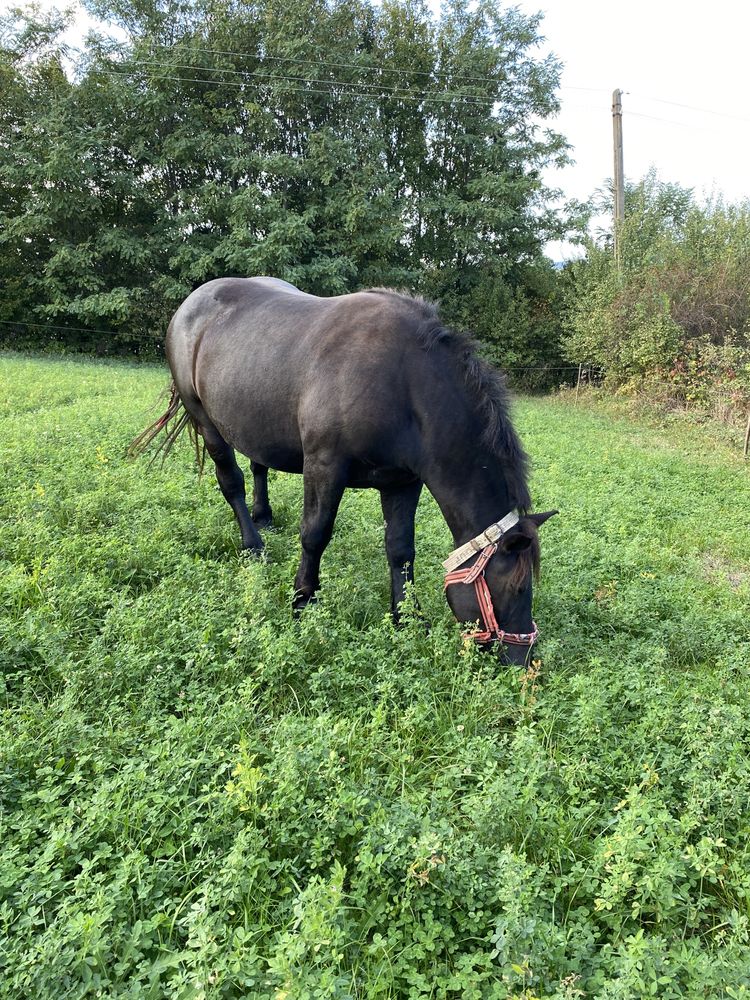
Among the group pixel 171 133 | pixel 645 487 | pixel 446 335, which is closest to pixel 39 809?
pixel 446 335

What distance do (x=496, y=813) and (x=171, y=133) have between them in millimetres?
27497

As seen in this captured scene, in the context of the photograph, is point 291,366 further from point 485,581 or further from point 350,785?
point 350,785

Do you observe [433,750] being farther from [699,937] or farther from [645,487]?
[645,487]

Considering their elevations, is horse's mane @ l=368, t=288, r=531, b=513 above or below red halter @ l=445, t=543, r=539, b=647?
above

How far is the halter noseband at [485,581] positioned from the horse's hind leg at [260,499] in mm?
2431

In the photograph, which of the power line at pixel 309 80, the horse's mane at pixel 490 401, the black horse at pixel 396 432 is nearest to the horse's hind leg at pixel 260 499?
the black horse at pixel 396 432

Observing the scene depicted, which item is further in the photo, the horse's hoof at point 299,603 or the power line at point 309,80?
the power line at point 309,80

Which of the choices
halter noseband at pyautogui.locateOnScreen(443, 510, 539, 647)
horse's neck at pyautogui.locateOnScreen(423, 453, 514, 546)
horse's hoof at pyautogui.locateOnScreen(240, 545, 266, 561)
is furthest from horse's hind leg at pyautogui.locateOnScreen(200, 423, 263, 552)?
halter noseband at pyautogui.locateOnScreen(443, 510, 539, 647)

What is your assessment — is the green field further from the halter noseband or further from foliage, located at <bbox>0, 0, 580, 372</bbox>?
foliage, located at <bbox>0, 0, 580, 372</bbox>

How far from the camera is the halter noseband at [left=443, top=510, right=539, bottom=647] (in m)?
2.99

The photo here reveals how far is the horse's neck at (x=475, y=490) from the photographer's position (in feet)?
10.2

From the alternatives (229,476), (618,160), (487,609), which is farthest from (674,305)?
(487,609)

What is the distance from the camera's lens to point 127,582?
383cm

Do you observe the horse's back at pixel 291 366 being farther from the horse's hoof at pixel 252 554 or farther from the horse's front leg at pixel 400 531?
the horse's hoof at pixel 252 554
